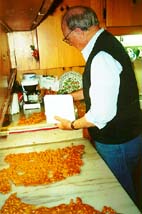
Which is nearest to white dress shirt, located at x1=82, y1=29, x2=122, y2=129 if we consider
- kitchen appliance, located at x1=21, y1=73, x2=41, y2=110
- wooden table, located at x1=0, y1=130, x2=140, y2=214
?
wooden table, located at x1=0, y1=130, x2=140, y2=214

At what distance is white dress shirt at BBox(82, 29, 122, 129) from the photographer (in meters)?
1.44

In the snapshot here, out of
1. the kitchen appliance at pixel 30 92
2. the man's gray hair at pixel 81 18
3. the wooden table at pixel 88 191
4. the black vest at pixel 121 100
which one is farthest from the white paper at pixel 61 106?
the kitchen appliance at pixel 30 92

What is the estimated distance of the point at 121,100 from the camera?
157 cm

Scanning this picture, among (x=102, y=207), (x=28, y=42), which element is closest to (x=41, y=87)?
(x=28, y=42)

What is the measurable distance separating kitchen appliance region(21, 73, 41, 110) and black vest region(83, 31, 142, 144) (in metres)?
1.14

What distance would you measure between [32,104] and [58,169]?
1266mm

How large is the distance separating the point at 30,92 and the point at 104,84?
148 cm

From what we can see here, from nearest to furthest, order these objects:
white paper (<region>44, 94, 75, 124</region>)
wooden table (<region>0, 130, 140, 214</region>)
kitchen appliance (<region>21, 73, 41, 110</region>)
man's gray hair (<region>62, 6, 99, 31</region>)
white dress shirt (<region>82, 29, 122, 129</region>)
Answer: wooden table (<region>0, 130, 140, 214</region>)
white dress shirt (<region>82, 29, 122, 129</region>)
man's gray hair (<region>62, 6, 99, 31</region>)
white paper (<region>44, 94, 75, 124</region>)
kitchen appliance (<region>21, 73, 41, 110</region>)

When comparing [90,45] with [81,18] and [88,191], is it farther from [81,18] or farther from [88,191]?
[88,191]

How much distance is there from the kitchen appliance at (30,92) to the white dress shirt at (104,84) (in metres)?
1.37

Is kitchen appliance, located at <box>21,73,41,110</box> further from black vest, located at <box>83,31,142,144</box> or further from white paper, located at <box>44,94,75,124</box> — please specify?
black vest, located at <box>83,31,142,144</box>

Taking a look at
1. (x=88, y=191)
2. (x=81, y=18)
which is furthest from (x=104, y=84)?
(x=88, y=191)

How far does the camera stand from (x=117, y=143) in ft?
5.58

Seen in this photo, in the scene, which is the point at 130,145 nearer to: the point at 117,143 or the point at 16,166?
the point at 117,143
